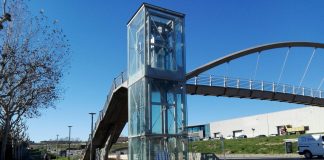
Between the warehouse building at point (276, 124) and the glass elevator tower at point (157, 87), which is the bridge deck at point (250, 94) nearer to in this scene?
the glass elevator tower at point (157, 87)

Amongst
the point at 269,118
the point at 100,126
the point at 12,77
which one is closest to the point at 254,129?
the point at 269,118

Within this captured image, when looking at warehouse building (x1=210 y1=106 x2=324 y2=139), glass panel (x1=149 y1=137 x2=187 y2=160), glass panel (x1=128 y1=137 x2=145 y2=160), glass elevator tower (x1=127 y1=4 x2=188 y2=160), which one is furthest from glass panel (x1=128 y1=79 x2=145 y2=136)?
warehouse building (x1=210 y1=106 x2=324 y2=139)

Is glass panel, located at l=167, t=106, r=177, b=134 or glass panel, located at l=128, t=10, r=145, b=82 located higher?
glass panel, located at l=128, t=10, r=145, b=82

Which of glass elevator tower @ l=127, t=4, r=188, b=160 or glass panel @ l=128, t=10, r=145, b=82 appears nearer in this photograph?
glass elevator tower @ l=127, t=4, r=188, b=160

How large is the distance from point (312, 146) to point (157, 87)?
78.2ft

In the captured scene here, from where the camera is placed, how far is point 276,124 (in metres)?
98.1

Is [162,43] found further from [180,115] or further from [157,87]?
[180,115]

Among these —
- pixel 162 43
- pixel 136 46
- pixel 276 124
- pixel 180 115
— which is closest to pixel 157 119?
pixel 180 115

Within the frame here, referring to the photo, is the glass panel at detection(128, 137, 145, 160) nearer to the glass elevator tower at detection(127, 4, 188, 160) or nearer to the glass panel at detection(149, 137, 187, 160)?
the glass elevator tower at detection(127, 4, 188, 160)

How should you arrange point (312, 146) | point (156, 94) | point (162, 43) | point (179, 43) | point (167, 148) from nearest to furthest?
point (167, 148)
point (156, 94)
point (162, 43)
point (179, 43)
point (312, 146)

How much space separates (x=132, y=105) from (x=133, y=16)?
5244 mm

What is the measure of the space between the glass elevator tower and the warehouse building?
202ft

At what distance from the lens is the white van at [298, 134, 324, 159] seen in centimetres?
3941

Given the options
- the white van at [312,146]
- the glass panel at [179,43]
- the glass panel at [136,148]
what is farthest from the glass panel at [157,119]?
the white van at [312,146]
